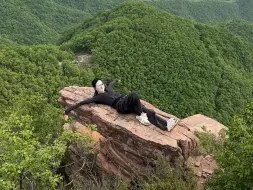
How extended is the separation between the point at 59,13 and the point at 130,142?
89598 millimetres

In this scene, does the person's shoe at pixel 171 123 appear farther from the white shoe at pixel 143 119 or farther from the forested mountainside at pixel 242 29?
the forested mountainside at pixel 242 29

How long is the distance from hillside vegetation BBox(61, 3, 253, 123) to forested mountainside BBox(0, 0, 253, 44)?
1222 inches

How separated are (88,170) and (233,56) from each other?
132 ft

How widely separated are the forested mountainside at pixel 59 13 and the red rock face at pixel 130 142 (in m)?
57.1

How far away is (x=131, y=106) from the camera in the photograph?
12078 mm

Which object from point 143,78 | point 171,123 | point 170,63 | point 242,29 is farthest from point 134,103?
point 242,29

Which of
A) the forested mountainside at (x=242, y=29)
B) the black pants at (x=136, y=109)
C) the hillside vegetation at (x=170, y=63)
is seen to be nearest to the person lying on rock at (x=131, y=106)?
the black pants at (x=136, y=109)

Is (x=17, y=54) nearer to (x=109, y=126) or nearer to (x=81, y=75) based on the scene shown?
(x=81, y=75)

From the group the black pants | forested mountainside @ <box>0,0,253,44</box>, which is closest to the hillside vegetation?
the black pants

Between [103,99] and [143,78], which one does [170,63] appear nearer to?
[143,78]

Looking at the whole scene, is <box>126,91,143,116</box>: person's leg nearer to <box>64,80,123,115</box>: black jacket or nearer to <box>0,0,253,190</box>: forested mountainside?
<box>64,80,123,115</box>: black jacket

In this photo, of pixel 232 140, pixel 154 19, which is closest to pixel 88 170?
pixel 232 140

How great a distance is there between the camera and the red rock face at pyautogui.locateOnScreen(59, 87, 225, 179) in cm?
1124

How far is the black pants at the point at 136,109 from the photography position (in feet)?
39.1
